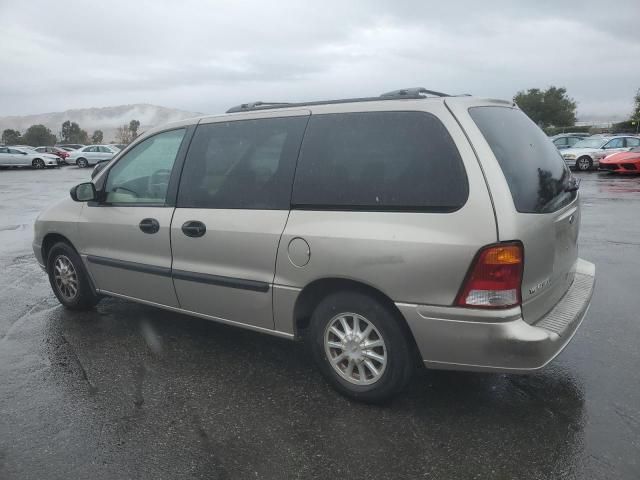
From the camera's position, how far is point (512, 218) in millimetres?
2760

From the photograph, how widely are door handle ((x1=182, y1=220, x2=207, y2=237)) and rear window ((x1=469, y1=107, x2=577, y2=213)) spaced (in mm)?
1900

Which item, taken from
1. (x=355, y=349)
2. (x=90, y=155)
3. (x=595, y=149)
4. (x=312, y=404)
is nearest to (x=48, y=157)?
(x=90, y=155)

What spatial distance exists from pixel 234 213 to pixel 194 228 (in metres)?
0.36

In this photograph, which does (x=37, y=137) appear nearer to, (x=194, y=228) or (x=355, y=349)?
(x=194, y=228)

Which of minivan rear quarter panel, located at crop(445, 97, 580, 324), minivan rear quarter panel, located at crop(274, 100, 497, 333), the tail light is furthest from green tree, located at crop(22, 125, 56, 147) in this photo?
the tail light

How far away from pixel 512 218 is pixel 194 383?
88.3 inches

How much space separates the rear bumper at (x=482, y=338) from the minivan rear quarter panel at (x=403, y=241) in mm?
94

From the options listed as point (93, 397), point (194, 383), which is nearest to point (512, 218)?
point (194, 383)

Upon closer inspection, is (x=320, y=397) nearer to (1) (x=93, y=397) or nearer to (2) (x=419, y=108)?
(1) (x=93, y=397)

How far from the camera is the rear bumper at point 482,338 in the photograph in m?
2.77

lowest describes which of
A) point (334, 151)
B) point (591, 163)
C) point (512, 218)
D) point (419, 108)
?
point (591, 163)

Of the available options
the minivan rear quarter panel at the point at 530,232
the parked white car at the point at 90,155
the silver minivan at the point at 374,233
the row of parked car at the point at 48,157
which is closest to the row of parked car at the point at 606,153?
the silver minivan at the point at 374,233

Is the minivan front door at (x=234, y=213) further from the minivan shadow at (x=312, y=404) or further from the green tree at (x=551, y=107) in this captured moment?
the green tree at (x=551, y=107)

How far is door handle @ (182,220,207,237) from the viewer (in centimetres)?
375
